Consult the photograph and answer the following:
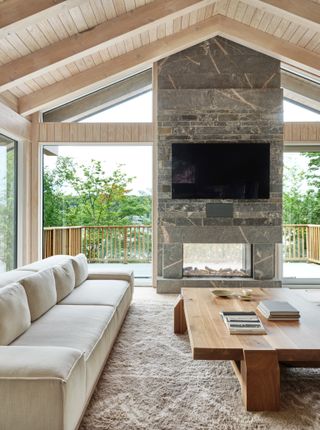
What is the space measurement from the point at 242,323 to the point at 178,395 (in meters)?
0.62

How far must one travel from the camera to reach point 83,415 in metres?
1.96

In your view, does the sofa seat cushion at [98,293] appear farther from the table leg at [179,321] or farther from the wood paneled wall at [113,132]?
the wood paneled wall at [113,132]

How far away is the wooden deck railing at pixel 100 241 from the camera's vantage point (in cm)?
566

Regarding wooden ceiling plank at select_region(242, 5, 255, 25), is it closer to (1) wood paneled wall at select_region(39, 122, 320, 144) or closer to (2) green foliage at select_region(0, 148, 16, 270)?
(1) wood paneled wall at select_region(39, 122, 320, 144)

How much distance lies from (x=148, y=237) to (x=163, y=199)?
77 centimetres

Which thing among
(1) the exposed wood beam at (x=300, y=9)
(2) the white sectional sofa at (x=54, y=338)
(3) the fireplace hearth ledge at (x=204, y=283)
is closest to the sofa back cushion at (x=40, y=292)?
(2) the white sectional sofa at (x=54, y=338)

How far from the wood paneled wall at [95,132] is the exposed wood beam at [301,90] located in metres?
2.26

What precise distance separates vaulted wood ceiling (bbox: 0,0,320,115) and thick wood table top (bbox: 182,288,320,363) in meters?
3.12

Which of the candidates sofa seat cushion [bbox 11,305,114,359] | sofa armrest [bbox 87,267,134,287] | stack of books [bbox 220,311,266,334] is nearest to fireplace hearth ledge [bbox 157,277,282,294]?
sofa armrest [bbox 87,267,134,287]

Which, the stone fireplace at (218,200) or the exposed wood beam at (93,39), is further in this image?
the stone fireplace at (218,200)

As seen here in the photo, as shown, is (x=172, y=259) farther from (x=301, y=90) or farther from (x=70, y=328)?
(x=301, y=90)

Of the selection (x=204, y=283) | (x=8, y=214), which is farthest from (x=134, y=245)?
(x=8, y=214)

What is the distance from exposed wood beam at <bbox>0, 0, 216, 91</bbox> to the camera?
417 centimetres

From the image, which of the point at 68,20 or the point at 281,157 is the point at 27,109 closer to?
the point at 68,20
